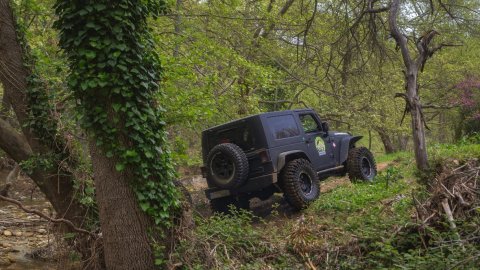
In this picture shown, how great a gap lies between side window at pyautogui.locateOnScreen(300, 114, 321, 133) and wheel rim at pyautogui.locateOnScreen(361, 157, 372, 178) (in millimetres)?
1712

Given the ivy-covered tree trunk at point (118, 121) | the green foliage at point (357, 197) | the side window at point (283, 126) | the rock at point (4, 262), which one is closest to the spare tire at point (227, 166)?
the side window at point (283, 126)

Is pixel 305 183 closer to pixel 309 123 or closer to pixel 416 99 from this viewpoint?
pixel 309 123

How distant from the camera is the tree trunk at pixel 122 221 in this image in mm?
5645

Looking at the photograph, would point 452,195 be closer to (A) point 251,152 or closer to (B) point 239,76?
(A) point 251,152

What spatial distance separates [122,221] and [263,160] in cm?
435

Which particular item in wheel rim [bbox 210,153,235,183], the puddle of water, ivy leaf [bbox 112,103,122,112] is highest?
ivy leaf [bbox 112,103,122,112]

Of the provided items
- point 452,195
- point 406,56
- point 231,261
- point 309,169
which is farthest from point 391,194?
point 231,261

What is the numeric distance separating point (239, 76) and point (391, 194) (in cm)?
546

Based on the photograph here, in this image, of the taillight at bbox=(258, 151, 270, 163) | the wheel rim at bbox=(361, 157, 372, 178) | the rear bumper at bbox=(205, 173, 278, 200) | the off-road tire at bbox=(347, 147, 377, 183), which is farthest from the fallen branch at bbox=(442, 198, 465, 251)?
the wheel rim at bbox=(361, 157, 372, 178)

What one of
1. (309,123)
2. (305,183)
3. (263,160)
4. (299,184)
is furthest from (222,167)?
(309,123)

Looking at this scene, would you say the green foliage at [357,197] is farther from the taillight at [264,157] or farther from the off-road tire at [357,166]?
the taillight at [264,157]

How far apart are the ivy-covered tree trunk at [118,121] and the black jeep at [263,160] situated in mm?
3629

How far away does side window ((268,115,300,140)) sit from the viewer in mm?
9953

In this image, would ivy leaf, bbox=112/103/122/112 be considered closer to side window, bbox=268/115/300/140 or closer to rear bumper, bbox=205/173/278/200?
rear bumper, bbox=205/173/278/200
